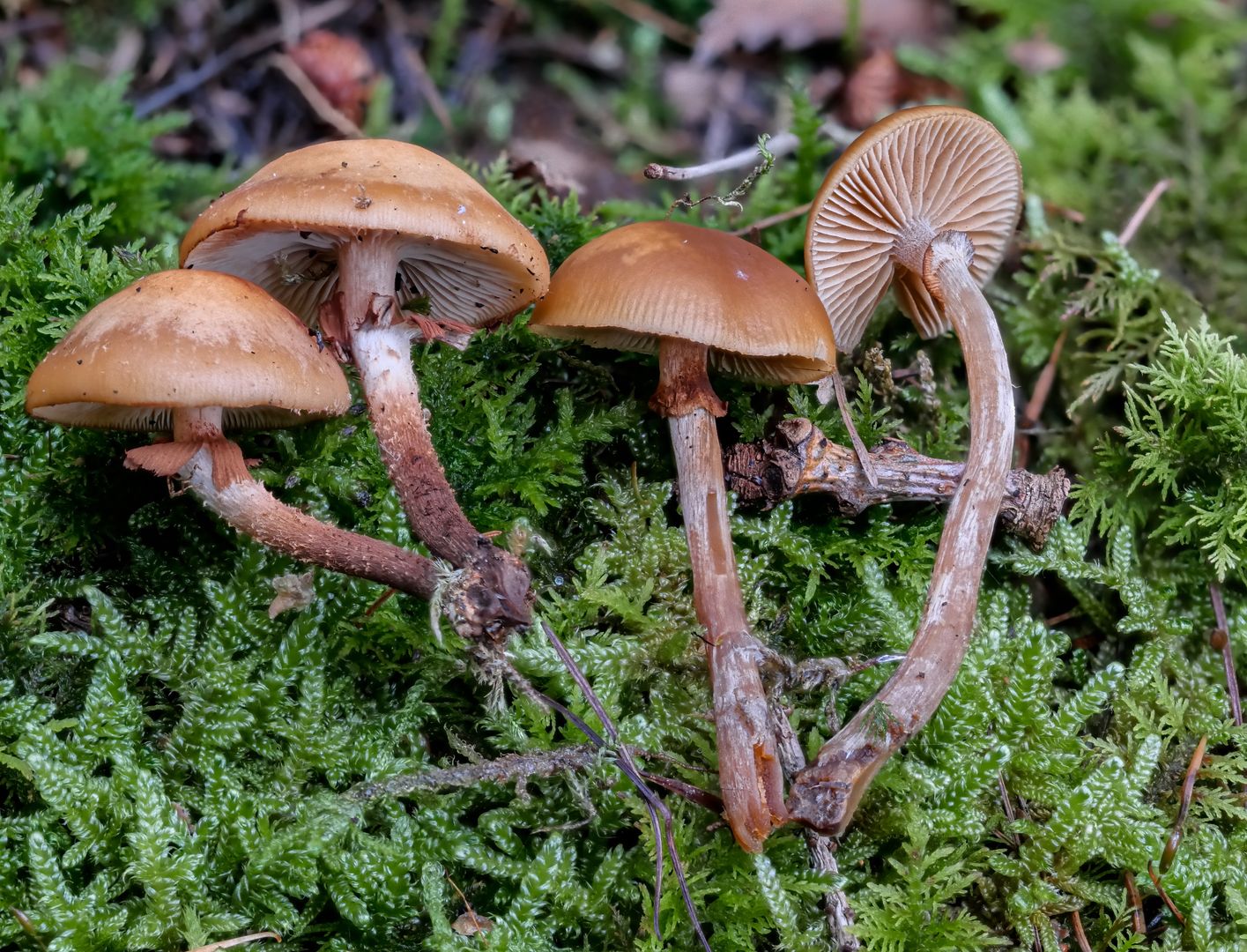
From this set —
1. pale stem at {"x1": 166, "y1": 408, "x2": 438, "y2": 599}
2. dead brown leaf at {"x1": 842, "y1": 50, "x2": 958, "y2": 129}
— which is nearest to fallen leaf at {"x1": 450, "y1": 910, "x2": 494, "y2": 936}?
pale stem at {"x1": 166, "y1": 408, "x2": 438, "y2": 599}

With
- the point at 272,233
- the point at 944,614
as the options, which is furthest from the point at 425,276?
the point at 944,614

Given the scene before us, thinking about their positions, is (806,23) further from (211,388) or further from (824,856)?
(824,856)

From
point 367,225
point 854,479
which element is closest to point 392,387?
point 367,225

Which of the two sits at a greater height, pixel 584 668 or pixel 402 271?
pixel 402 271

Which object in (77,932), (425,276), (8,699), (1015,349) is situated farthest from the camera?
(1015,349)

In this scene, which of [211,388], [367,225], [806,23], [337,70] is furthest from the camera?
[806,23]

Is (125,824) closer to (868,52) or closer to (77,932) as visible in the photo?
(77,932)
